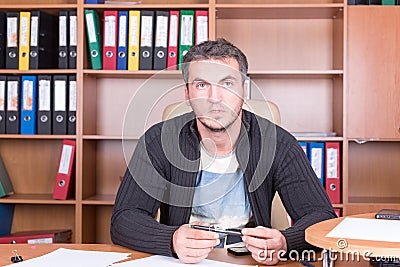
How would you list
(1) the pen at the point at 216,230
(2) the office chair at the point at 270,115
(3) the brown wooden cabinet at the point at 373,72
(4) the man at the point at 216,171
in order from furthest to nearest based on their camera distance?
(3) the brown wooden cabinet at the point at 373,72, (2) the office chair at the point at 270,115, (4) the man at the point at 216,171, (1) the pen at the point at 216,230

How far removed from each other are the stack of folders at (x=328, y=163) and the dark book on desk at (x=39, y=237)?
1291 millimetres

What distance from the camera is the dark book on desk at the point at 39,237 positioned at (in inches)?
123

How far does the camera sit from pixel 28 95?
323 centimetres

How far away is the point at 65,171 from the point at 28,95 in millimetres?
425

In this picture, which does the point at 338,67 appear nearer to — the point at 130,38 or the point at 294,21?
the point at 294,21

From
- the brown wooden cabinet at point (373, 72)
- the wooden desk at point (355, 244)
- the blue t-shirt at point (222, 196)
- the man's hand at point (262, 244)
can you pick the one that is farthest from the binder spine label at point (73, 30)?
the wooden desk at point (355, 244)

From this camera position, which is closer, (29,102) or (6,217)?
(29,102)

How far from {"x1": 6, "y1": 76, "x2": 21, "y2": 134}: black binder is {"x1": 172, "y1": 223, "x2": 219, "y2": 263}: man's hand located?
6.65 feet

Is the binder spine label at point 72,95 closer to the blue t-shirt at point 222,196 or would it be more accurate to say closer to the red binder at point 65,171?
the red binder at point 65,171

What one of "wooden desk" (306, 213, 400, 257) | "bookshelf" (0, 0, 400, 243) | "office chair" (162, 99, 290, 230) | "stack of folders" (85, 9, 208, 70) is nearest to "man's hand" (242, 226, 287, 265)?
"wooden desk" (306, 213, 400, 257)

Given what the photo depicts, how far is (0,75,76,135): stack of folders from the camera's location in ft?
10.5

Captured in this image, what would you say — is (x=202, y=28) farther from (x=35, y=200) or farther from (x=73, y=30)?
(x=35, y=200)

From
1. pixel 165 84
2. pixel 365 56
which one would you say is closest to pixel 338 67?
pixel 365 56

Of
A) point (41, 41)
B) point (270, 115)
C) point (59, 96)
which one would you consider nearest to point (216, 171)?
point (270, 115)
